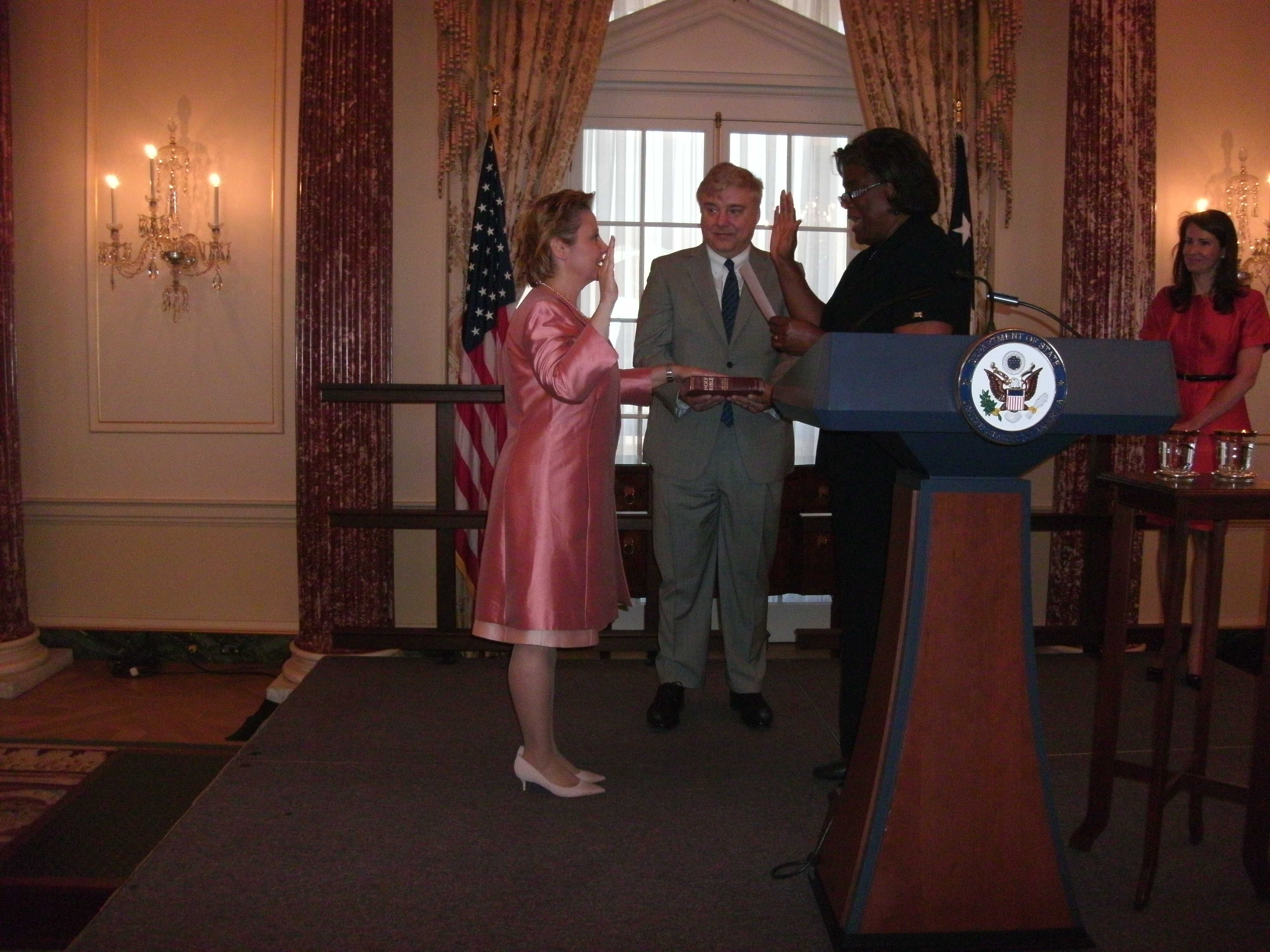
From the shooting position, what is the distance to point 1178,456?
2160 millimetres

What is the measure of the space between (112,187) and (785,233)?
3.20 meters

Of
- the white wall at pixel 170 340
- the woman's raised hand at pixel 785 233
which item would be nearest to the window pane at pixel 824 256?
the white wall at pixel 170 340

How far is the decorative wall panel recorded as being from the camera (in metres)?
4.50

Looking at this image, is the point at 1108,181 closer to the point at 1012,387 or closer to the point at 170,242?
the point at 1012,387

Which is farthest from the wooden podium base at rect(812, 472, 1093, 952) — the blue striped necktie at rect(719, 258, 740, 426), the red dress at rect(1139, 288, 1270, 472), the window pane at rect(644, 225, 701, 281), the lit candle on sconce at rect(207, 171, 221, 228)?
the lit candle on sconce at rect(207, 171, 221, 228)

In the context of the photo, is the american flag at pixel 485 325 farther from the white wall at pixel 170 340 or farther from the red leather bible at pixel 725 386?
the red leather bible at pixel 725 386

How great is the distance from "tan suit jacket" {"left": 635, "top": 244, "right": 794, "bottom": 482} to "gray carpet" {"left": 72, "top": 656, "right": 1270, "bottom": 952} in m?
0.83

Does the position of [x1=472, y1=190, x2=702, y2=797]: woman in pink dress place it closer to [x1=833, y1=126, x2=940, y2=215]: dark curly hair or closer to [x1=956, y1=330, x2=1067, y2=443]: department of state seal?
[x1=833, y1=126, x2=940, y2=215]: dark curly hair

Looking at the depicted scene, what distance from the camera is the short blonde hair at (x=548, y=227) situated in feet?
7.86

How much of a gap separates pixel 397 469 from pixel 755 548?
7.11 feet

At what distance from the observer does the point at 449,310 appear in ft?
14.6

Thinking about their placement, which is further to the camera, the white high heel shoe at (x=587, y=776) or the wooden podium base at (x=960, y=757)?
the white high heel shoe at (x=587, y=776)

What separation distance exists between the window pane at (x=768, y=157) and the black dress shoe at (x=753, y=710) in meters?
2.47

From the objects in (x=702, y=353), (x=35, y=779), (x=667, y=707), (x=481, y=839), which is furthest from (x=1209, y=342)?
(x=35, y=779)
